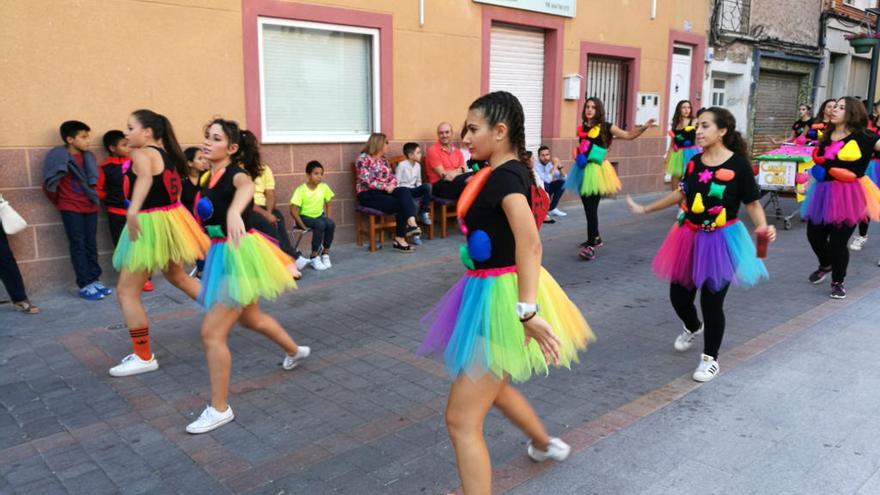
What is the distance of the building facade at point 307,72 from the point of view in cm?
684

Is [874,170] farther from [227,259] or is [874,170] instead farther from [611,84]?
[227,259]

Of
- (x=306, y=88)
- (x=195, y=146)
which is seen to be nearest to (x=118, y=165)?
(x=195, y=146)

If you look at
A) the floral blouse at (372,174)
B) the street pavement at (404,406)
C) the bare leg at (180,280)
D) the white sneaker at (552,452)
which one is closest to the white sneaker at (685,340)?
the street pavement at (404,406)

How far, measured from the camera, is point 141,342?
16.1 feet

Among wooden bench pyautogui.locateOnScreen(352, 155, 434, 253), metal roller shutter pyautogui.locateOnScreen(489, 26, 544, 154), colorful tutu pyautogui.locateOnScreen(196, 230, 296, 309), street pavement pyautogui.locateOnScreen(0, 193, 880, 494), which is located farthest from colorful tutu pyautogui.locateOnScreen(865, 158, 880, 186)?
colorful tutu pyautogui.locateOnScreen(196, 230, 296, 309)

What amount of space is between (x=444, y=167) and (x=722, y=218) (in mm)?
5880

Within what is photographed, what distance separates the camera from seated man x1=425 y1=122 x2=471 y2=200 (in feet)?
32.8

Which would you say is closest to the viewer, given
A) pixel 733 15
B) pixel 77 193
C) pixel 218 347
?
pixel 218 347

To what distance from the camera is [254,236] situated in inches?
169

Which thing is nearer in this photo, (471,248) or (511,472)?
(471,248)

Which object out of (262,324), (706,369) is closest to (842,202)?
(706,369)

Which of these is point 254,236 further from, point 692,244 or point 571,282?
point 571,282

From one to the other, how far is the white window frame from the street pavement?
2737mm

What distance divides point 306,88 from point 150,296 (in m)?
3.60
